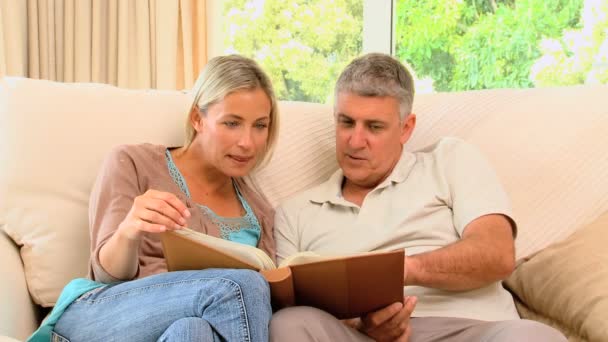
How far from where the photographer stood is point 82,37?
2.80m

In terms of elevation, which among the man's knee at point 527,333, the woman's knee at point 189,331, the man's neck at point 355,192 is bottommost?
the man's knee at point 527,333

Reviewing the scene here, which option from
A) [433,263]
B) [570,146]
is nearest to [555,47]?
[570,146]

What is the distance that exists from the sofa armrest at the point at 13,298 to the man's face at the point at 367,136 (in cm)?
78

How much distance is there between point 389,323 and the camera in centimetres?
130

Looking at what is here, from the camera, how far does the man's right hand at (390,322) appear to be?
1.27 metres

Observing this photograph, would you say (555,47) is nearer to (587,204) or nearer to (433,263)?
(587,204)

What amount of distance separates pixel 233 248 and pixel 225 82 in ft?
1.61

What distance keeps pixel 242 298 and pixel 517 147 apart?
932 mm

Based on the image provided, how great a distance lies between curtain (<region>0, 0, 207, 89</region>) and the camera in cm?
273

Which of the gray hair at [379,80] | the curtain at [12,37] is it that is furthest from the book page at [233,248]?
the curtain at [12,37]

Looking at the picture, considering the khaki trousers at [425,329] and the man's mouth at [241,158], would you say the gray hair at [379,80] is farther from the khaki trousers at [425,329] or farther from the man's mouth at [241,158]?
the khaki trousers at [425,329]

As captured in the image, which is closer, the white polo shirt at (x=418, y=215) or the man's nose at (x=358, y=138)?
the white polo shirt at (x=418, y=215)

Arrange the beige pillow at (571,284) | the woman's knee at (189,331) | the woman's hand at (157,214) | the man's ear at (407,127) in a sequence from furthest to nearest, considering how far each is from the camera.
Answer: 1. the man's ear at (407,127)
2. the beige pillow at (571,284)
3. the woman's hand at (157,214)
4. the woman's knee at (189,331)

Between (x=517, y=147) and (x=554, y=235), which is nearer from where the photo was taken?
(x=554, y=235)
